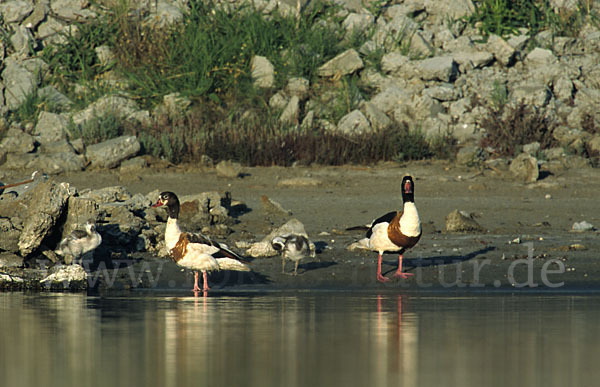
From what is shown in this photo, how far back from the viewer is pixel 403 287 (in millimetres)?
11344

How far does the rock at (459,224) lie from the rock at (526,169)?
Answer: 11.7 feet

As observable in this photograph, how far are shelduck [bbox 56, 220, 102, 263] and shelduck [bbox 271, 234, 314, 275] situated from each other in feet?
6.81

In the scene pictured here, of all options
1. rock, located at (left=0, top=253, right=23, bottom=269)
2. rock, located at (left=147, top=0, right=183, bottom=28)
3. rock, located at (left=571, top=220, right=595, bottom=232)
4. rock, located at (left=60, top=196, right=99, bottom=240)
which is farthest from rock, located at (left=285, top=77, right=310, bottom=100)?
rock, located at (left=0, top=253, right=23, bottom=269)

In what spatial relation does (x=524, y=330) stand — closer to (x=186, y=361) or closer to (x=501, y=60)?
(x=186, y=361)

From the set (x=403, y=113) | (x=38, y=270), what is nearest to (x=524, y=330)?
(x=38, y=270)

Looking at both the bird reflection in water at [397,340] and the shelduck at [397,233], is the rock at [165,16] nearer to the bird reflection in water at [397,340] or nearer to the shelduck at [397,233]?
the shelduck at [397,233]

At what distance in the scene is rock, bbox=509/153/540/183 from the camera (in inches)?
678

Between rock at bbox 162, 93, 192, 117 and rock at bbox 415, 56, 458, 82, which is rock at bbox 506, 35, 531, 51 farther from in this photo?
rock at bbox 162, 93, 192, 117

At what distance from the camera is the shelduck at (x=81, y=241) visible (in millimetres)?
11516

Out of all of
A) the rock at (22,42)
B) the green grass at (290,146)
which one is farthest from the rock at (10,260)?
the rock at (22,42)

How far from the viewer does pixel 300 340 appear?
25.7 ft

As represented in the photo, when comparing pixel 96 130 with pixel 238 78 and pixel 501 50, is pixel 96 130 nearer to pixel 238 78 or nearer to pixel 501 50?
pixel 238 78

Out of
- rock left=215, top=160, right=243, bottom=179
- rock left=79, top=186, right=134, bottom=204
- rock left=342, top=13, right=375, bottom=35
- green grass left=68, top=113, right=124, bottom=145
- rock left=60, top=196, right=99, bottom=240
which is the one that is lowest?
rock left=60, top=196, right=99, bottom=240

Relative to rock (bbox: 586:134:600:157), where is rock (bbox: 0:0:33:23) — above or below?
above
